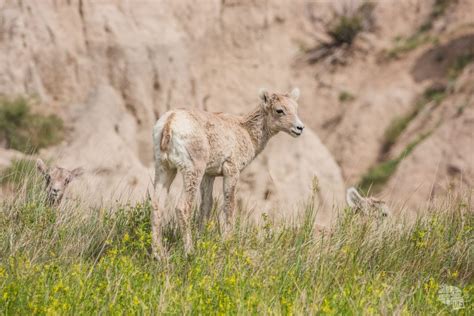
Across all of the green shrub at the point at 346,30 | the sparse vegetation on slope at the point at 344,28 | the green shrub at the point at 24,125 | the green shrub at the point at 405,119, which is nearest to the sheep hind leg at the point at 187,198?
the green shrub at the point at 24,125

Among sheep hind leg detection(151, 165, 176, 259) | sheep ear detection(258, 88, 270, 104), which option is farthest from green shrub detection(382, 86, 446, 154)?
sheep hind leg detection(151, 165, 176, 259)

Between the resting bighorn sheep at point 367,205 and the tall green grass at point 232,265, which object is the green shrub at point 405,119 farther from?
the tall green grass at point 232,265

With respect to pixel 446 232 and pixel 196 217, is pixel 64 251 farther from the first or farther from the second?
pixel 446 232

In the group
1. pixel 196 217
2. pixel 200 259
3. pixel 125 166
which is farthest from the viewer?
pixel 125 166

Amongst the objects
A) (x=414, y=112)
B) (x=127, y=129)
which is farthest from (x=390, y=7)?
(x=127, y=129)

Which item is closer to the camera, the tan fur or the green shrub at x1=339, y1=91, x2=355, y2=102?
the tan fur

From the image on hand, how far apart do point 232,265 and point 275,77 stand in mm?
17984

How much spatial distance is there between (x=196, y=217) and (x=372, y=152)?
645 inches

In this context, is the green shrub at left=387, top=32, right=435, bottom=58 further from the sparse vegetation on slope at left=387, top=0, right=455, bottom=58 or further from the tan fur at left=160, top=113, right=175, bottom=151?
the tan fur at left=160, top=113, right=175, bottom=151

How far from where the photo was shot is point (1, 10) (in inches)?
805

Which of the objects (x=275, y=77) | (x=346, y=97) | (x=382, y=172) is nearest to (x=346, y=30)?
(x=346, y=97)

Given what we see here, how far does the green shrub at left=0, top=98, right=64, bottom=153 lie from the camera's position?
19.2m

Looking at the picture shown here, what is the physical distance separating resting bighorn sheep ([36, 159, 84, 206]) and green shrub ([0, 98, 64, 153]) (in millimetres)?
8091

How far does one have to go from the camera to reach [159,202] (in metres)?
9.16
